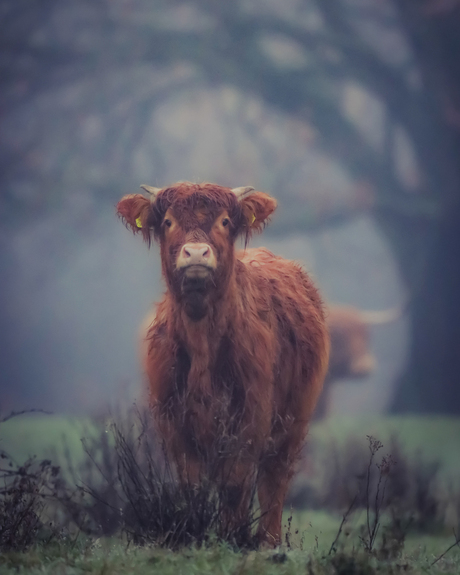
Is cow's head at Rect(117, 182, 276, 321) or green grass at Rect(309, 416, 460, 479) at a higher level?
cow's head at Rect(117, 182, 276, 321)

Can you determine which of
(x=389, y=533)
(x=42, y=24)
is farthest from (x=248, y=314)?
(x=42, y=24)

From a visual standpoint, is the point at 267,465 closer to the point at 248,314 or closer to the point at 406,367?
the point at 248,314

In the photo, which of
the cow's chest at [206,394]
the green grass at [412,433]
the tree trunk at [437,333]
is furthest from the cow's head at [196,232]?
the tree trunk at [437,333]

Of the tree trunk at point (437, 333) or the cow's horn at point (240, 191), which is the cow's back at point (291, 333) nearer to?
the cow's horn at point (240, 191)

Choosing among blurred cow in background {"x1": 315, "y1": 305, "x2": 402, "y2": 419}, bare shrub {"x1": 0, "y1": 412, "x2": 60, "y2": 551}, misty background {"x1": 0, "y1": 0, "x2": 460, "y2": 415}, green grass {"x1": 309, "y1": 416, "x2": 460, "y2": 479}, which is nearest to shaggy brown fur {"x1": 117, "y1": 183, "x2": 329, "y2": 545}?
bare shrub {"x1": 0, "y1": 412, "x2": 60, "y2": 551}

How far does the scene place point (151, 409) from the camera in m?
4.52

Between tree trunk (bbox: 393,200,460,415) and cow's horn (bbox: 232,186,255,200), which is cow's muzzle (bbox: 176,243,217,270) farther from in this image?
tree trunk (bbox: 393,200,460,415)

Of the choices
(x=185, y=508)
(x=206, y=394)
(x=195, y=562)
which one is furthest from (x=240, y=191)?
(x=195, y=562)

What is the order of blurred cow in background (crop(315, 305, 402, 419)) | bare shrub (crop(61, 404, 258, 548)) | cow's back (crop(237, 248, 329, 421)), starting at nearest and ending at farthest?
bare shrub (crop(61, 404, 258, 548))
cow's back (crop(237, 248, 329, 421))
blurred cow in background (crop(315, 305, 402, 419))

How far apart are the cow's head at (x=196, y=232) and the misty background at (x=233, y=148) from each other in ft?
16.0

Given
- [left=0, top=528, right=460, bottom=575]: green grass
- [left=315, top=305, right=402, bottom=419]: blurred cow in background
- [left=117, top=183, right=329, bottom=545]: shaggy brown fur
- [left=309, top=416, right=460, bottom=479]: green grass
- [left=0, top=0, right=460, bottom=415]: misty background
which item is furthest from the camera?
[left=315, top=305, right=402, bottom=419]: blurred cow in background

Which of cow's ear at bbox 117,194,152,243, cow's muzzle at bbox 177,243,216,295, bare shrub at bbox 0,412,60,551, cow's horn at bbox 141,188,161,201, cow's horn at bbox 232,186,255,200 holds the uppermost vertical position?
cow's horn at bbox 232,186,255,200

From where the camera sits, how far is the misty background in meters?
9.55

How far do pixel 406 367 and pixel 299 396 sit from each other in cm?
596
